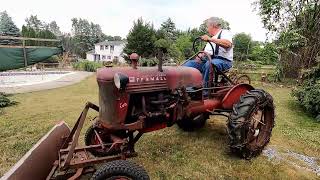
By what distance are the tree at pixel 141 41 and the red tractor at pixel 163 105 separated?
1040 inches

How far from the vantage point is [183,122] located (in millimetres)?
6121

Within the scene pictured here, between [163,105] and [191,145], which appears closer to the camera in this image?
[163,105]

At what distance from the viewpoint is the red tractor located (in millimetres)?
3752

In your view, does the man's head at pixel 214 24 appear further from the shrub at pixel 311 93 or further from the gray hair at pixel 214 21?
the shrub at pixel 311 93

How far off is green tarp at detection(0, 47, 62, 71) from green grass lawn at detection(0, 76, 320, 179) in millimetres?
3539

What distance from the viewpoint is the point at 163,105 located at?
413 cm

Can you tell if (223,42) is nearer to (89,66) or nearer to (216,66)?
(216,66)

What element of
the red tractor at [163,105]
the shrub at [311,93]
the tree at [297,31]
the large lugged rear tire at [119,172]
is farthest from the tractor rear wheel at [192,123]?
the tree at [297,31]

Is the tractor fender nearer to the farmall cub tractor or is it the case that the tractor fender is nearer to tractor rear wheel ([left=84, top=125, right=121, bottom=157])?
the farmall cub tractor

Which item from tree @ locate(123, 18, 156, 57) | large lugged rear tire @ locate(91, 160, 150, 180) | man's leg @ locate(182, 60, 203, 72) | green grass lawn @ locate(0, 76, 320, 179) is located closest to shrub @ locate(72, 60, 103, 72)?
tree @ locate(123, 18, 156, 57)

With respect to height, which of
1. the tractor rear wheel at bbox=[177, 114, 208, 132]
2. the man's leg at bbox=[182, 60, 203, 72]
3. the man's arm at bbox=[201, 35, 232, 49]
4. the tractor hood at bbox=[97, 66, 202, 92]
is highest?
the man's arm at bbox=[201, 35, 232, 49]

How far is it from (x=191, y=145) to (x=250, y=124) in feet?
3.82

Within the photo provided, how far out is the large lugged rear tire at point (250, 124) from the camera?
4.61 m

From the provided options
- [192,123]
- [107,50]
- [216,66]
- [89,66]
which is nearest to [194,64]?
[216,66]
